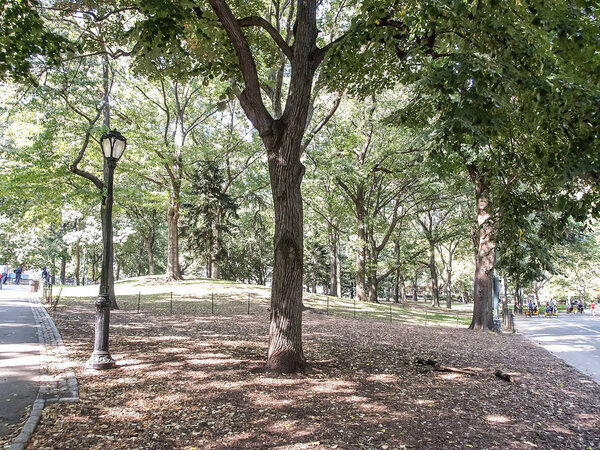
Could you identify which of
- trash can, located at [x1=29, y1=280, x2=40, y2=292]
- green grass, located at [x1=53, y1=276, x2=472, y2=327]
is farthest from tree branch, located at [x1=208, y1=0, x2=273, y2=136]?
trash can, located at [x1=29, y1=280, x2=40, y2=292]

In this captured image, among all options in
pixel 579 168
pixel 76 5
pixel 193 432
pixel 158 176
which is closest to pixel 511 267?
pixel 579 168

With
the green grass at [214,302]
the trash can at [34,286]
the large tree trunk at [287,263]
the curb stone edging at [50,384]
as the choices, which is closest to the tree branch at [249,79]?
the large tree trunk at [287,263]

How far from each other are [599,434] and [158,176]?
25.6m

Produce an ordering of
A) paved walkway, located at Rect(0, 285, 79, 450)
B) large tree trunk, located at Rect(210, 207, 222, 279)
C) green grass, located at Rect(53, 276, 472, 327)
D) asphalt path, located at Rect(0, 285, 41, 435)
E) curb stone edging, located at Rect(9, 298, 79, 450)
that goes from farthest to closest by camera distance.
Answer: large tree trunk, located at Rect(210, 207, 222, 279) → green grass, located at Rect(53, 276, 472, 327) → asphalt path, located at Rect(0, 285, 41, 435) → paved walkway, located at Rect(0, 285, 79, 450) → curb stone edging, located at Rect(9, 298, 79, 450)

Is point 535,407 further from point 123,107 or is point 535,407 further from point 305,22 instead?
point 123,107

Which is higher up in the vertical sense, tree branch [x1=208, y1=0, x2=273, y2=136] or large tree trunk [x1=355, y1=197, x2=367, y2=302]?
tree branch [x1=208, y1=0, x2=273, y2=136]

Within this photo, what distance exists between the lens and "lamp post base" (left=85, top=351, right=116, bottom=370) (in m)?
6.67

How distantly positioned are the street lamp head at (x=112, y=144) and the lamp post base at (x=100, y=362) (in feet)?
12.5

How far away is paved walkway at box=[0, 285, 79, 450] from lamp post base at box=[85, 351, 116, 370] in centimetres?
34

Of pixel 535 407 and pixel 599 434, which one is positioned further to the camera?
pixel 535 407

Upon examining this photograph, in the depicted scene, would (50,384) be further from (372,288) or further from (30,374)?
(372,288)

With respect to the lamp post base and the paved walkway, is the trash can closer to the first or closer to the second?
the paved walkway

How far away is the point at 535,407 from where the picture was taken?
5.83 m

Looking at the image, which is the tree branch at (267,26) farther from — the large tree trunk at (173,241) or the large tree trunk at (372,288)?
the large tree trunk at (372,288)
